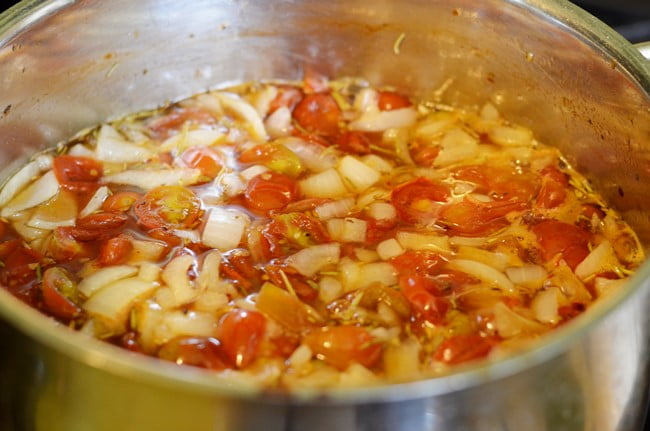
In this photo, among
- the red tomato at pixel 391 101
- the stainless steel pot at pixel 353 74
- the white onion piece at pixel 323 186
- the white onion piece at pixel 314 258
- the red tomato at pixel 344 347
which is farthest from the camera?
the red tomato at pixel 391 101

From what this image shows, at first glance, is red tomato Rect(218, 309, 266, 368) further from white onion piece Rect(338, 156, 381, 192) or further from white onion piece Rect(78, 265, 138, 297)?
white onion piece Rect(338, 156, 381, 192)

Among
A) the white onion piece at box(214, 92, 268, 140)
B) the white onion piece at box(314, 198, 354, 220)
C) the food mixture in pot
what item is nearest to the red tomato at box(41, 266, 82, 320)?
the food mixture in pot

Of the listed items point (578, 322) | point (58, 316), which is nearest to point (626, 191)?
point (578, 322)

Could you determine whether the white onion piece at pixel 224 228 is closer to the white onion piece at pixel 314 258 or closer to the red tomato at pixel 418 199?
the white onion piece at pixel 314 258

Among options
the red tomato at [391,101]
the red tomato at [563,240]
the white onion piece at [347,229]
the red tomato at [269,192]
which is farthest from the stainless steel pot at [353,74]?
the white onion piece at [347,229]

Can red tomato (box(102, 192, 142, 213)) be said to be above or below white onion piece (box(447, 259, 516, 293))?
above

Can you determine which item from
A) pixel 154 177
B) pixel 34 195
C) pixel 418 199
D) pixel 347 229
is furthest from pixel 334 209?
pixel 34 195
